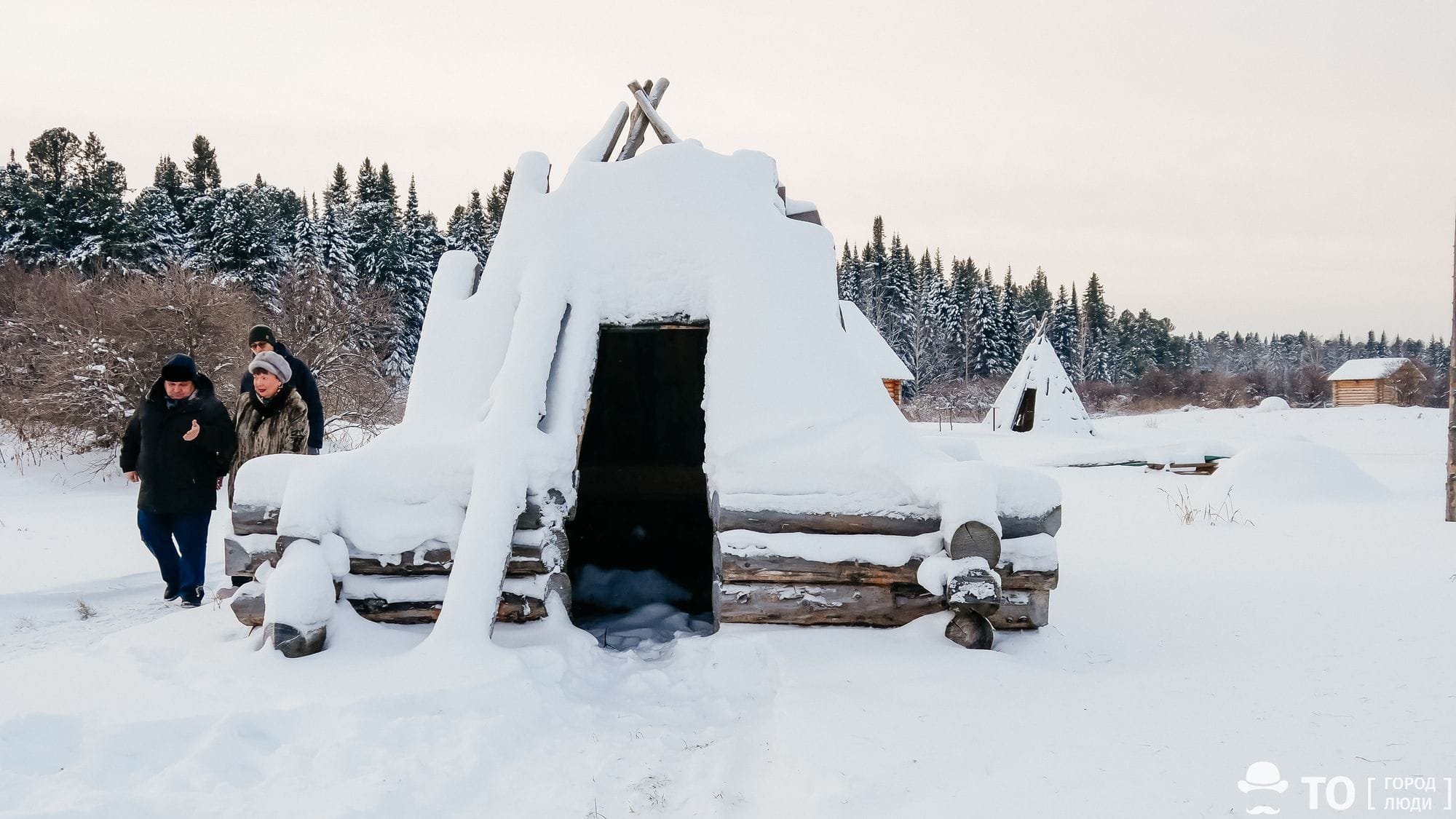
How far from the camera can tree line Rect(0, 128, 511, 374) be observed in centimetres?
2781

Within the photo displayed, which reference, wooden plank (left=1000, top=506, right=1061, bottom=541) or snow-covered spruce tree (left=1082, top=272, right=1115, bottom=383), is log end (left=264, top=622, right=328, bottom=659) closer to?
wooden plank (left=1000, top=506, right=1061, bottom=541)

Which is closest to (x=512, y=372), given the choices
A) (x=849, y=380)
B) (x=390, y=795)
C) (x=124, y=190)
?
(x=849, y=380)

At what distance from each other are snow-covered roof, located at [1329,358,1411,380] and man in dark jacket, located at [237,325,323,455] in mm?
43854

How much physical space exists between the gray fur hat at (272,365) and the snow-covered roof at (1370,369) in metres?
44.2

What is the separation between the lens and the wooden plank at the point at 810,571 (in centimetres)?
395

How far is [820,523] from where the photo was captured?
4039 mm

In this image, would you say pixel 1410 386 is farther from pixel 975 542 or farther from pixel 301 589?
pixel 301 589

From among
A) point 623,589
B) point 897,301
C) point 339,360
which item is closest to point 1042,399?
point 339,360

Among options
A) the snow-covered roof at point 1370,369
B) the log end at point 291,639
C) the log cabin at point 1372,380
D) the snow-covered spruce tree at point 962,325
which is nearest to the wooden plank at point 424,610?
the log end at point 291,639

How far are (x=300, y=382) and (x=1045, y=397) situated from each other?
1986 centimetres

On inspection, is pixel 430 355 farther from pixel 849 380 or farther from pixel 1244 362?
pixel 1244 362

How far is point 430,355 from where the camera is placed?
484 cm

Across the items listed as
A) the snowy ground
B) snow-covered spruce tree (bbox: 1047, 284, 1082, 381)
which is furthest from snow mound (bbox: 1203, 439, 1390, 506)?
snow-covered spruce tree (bbox: 1047, 284, 1082, 381)

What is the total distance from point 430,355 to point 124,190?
129 feet
